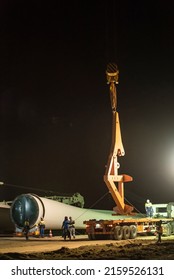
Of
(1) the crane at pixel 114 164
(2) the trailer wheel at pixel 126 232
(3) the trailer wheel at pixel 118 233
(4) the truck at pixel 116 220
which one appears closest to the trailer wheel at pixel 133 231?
(4) the truck at pixel 116 220

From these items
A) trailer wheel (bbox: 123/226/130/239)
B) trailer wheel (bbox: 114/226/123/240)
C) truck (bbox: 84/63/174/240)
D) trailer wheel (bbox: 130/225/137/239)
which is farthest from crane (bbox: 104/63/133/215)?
trailer wheel (bbox: 114/226/123/240)

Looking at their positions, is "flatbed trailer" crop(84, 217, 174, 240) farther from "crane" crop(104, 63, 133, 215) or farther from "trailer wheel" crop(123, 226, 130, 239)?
"crane" crop(104, 63, 133, 215)

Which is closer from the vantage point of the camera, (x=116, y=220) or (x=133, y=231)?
(x=116, y=220)

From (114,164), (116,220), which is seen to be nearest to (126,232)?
(116,220)

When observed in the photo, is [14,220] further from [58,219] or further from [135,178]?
[135,178]

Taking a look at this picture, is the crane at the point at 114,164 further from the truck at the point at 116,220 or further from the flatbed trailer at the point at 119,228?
the flatbed trailer at the point at 119,228

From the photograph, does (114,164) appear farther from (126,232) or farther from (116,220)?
(126,232)

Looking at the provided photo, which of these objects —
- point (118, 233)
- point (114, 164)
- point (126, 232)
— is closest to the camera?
point (118, 233)

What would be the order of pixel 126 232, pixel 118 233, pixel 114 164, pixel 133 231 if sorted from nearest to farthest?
1. pixel 118 233
2. pixel 126 232
3. pixel 133 231
4. pixel 114 164

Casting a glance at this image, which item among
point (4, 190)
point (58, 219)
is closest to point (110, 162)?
point (58, 219)

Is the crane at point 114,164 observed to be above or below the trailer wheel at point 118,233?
above

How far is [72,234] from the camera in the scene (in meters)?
16.5

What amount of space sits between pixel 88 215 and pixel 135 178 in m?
10.7

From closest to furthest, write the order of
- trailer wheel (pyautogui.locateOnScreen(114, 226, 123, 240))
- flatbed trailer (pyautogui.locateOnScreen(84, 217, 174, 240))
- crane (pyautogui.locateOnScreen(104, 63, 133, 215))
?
trailer wheel (pyautogui.locateOnScreen(114, 226, 123, 240))
flatbed trailer (pyautogui.locateOnScreen(84, 217, 174, 240))
crane (pyautogui.locateOnScreen(104, 63, 133, 215))
